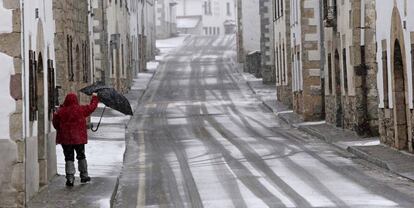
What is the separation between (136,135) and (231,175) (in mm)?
11526

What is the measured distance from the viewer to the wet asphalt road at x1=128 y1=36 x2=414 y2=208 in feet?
44.4

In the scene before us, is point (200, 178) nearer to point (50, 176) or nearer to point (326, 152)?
point (50, 176)

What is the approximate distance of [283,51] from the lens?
4109 centimetres

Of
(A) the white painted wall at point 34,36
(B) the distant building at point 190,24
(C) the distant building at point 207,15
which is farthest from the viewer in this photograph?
(C) the distant building at point 207,15

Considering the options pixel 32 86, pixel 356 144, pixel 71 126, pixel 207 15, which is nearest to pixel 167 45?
pixel 207 15

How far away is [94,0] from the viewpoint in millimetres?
38125

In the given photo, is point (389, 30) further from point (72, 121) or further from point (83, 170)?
point (72, 121)

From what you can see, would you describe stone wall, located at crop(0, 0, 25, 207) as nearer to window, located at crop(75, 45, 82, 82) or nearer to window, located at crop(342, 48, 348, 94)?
window, located at crop(75, 45, 82, 82)

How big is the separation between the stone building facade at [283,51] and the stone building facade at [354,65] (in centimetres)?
962

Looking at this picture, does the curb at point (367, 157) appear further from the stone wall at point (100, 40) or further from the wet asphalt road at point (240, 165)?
the stone wall at point (100, 40)

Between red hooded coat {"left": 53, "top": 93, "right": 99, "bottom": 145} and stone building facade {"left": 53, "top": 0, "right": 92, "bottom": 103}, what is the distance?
19.0 feet

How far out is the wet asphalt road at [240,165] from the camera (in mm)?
13531

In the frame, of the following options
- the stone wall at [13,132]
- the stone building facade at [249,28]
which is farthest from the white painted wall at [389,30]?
the stone building facade at [249,28]

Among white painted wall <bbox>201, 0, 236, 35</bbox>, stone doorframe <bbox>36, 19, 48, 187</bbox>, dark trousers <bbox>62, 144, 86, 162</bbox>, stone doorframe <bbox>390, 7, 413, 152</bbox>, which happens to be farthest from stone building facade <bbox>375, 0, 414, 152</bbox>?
white painted wall <bbox>201, 0, 236, 35</bbox>
